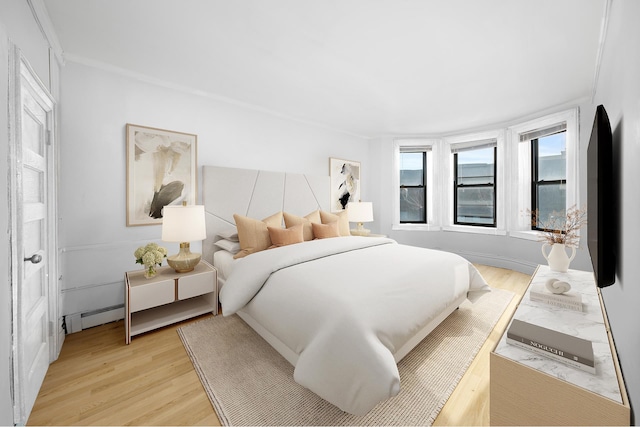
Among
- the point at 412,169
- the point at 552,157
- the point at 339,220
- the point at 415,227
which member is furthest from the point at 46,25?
the point at 552,157

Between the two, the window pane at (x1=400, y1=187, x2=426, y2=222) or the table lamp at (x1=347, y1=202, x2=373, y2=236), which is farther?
the window pane at (x1=400, y1=187, x2=426, y2=222)

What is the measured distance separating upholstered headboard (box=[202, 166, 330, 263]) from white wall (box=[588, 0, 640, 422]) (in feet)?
10.5

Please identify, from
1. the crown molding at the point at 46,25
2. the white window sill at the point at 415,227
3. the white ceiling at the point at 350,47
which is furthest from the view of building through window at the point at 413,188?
the crown molding at the point at 46,25

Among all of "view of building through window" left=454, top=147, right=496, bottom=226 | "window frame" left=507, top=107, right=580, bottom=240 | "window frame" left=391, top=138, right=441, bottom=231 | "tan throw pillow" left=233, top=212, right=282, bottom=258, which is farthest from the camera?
"window frame" left=391, top=138, right=441, bottom=231

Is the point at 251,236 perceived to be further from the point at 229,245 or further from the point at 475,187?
the point at 475,187

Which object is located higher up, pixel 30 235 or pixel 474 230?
pixel 30 235

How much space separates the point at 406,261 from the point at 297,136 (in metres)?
2.66

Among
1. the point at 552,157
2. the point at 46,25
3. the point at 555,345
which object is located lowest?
the point at 555,345

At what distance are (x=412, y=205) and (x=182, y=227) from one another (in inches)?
174

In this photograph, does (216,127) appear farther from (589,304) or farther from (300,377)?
(589,304)

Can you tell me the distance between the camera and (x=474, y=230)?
468 cm

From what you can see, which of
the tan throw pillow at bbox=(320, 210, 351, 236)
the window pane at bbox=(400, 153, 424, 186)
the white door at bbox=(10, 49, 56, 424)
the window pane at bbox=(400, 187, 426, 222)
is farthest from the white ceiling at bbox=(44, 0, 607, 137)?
the window pane at bbox=(400, 187, 426, 222)

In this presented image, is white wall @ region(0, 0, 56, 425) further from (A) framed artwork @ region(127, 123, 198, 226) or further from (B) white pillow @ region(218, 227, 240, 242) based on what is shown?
(B) white pillow @ region(218, 227, 240, 242)

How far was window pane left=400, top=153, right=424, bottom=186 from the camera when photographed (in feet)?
17.3
